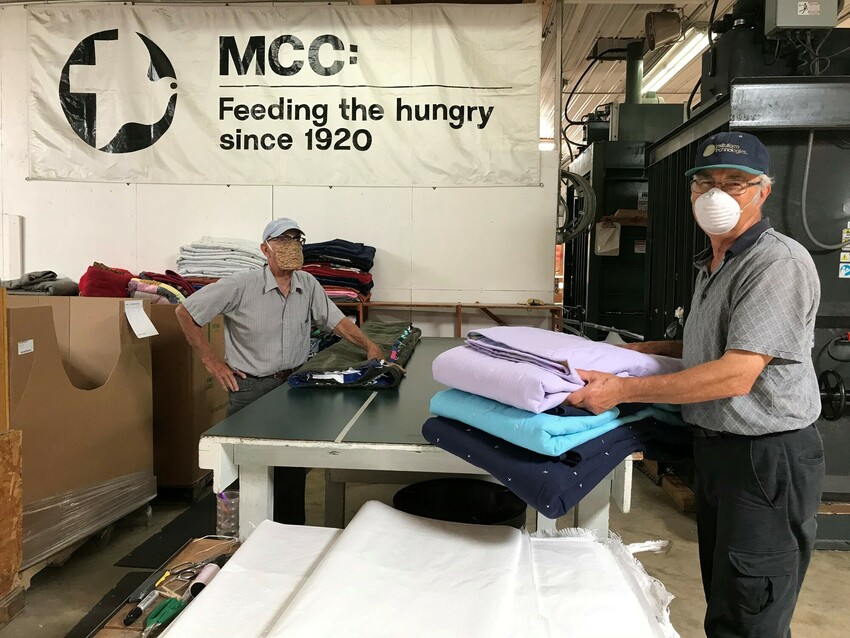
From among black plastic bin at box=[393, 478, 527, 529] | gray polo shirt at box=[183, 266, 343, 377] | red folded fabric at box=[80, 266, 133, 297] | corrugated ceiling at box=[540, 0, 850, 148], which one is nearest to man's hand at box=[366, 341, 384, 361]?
gray polo shirt at box=[183, 266, 343, 377]

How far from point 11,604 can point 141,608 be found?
4.41ft

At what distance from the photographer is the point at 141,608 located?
94 centimetres

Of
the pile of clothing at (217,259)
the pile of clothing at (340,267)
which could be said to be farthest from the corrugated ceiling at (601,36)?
the pile of clothing at (217,259)

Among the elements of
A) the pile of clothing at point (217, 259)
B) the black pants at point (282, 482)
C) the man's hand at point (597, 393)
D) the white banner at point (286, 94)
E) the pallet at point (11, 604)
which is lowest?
the pallet at point (11, 604)

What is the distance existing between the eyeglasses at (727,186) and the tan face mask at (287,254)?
1700 mm

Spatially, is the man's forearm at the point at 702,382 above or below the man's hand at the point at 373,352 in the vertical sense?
above

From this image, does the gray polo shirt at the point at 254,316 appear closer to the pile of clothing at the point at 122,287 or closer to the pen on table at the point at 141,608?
the pile of clothing at the point at 122,287

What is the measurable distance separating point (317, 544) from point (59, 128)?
4550mm

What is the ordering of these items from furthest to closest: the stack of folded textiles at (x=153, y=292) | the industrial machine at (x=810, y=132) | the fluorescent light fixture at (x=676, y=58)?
1. the fluorescent light fixture at (x=676, y=58)
2. the stack of folded textiles at (x=153, y=292)
3. the industrial machine at (x=810, y=132)

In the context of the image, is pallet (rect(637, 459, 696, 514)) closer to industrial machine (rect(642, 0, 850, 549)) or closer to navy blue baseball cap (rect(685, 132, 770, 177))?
industrial machine (rect(642, 0, 850, 549))

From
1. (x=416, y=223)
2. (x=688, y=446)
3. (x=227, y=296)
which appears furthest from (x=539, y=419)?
(x=416, y=223)

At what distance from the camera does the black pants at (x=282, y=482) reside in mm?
2242

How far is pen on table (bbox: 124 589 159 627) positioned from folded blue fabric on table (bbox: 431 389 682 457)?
1.99 feet

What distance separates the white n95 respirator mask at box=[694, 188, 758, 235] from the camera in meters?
1.25
